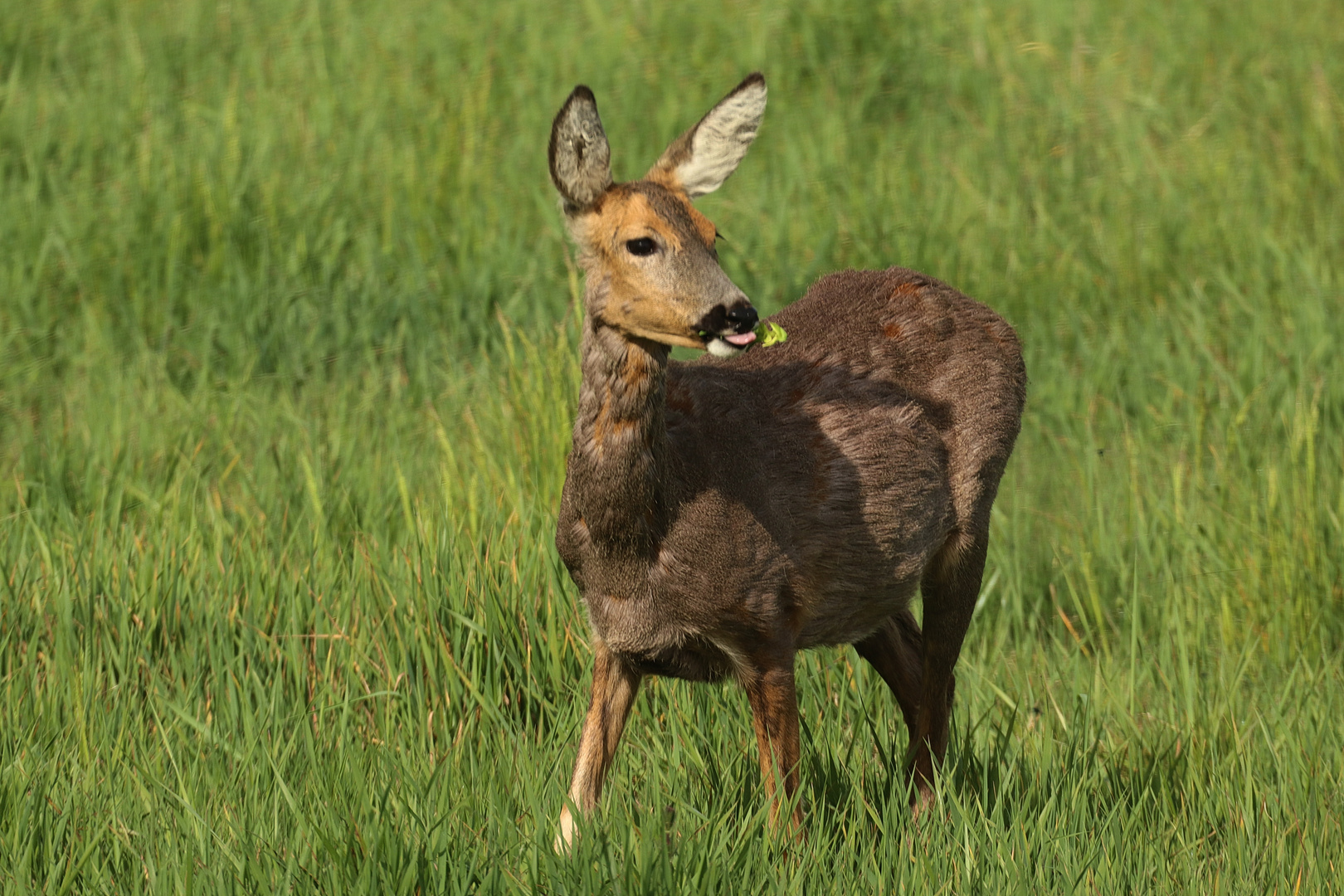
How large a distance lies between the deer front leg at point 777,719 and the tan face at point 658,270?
961 millimetres

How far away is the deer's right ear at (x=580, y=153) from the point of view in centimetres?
398

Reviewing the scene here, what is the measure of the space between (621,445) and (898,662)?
1.60 metres

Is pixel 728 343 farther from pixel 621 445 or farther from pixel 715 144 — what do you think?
pixel 715 144

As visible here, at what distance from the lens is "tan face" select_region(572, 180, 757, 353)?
383cm

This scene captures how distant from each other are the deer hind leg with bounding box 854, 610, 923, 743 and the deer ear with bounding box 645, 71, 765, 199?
1.65 m

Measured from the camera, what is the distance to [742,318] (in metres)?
3.78

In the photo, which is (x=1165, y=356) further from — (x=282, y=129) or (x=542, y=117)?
(x=282, y=129)

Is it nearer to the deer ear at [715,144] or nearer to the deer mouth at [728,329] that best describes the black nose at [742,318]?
the deer mouth at [728,329]

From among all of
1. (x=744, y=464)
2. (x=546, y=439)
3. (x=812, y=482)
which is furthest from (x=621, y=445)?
A: (x=546, y=439)

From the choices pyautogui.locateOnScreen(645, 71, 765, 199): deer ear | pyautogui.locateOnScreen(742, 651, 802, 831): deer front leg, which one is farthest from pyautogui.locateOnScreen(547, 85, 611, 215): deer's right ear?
pyautogui.locateOnScreen(742, 651, 802, 831): deer front leg

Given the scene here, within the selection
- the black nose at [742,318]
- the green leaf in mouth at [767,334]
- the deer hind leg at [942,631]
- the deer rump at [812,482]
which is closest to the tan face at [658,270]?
→ the black nose at [742,318]

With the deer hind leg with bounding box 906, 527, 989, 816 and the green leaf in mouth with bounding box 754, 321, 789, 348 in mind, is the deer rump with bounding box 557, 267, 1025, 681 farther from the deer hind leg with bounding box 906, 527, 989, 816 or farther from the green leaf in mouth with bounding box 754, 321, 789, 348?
the green leaf in mouth with bounding box 754, 321, 789, 348

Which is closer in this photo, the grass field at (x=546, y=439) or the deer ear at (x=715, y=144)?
the grass field at (x=546, y=439)

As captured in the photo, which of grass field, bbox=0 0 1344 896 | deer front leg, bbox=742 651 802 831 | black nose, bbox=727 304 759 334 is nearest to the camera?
black nose, bbox=727 304 759 334
